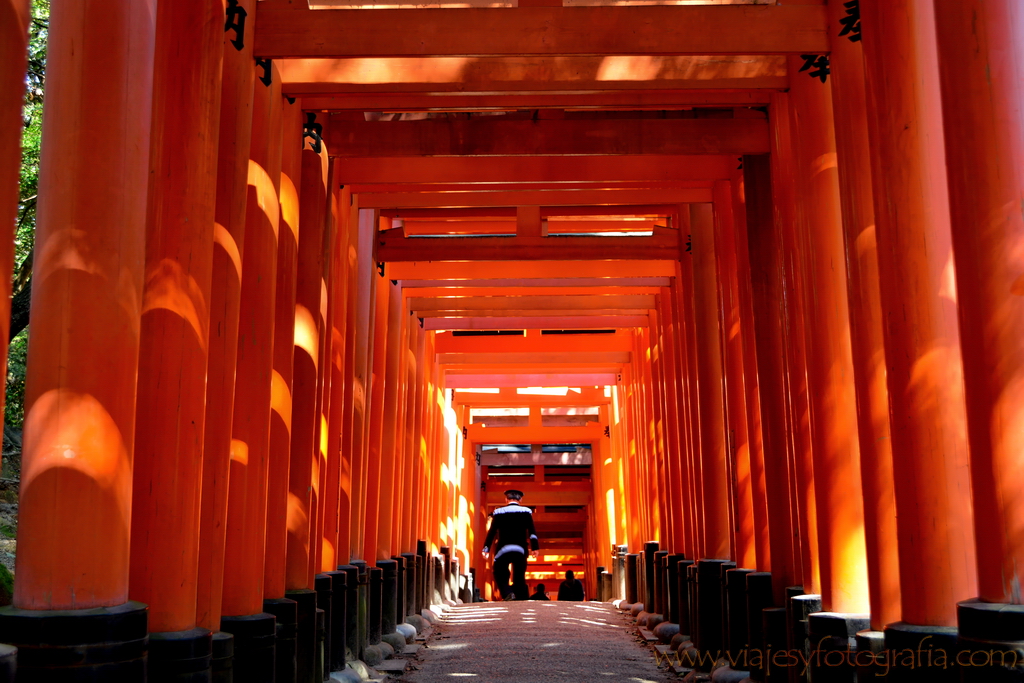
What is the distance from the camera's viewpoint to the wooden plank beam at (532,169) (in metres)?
8.81

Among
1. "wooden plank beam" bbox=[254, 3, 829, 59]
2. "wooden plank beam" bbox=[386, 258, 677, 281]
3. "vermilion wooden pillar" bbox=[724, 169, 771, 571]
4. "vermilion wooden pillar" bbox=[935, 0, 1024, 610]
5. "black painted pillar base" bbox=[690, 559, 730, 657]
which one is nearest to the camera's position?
"vermilion wooden pillar" bbox=[935, 0, 1024, 610]

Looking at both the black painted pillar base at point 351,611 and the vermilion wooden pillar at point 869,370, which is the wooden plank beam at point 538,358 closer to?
the black painted pillar base at point 351,611

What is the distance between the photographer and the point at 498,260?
11.5 meters

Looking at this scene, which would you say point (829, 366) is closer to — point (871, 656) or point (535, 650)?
point (871, 656)

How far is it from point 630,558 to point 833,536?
457 inches

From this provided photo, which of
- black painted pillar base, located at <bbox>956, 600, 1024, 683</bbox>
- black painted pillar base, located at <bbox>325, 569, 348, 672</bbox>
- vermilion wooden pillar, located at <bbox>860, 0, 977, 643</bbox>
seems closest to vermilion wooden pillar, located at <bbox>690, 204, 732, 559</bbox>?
black painted pillar base, located at <bbox>325, 569, 348, 672</bbox>

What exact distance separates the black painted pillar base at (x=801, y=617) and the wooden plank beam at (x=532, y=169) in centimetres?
396

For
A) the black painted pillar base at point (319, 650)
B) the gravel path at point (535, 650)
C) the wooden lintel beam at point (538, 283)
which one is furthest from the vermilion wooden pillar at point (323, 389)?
the wooden lintel beam at point (538, 283)

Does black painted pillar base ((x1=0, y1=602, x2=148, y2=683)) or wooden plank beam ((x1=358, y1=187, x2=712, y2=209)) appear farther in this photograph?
wooden plank beam ((x1=358, y1=187, x2=712, y2=209))

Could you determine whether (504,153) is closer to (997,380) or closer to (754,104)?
(754,104)

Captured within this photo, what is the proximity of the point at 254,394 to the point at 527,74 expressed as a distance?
106 inches

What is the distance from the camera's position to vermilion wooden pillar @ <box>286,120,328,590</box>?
6.95 m

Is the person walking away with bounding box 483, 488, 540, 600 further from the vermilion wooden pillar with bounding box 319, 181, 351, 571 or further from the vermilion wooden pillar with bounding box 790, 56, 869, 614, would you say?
the vermilion wooden pillar with bounding box 790, 56, 869, 614

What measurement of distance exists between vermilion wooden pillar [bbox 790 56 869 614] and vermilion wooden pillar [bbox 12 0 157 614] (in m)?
3.66
